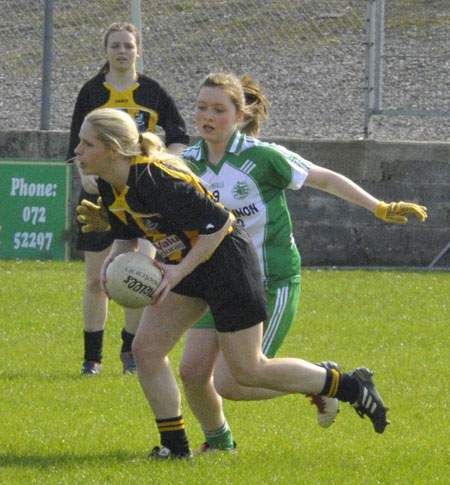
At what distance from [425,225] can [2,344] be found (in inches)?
227

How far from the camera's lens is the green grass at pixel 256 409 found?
5.30 meters

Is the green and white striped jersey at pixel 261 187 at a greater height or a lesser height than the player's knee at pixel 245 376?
greater

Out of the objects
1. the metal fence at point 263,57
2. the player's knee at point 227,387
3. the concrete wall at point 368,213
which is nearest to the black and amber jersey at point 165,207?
the player's knee at point 227,387

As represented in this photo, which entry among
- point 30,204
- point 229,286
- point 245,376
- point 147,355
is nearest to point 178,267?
point 229,286

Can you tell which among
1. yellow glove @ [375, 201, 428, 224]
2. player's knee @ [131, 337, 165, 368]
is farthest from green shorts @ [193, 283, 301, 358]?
player's knee @ [131, 337, 165, 368]

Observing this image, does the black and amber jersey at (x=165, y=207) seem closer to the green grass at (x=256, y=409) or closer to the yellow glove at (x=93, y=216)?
the yellow glove at (x=93, y=216)

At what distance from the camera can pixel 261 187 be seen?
5812 mm

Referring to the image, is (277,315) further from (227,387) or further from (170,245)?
(170,245)

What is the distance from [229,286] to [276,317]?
65 cm

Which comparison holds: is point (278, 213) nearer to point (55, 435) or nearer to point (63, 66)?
point (55, 435)

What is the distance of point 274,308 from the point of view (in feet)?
19.1

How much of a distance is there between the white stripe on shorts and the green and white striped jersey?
0.07m

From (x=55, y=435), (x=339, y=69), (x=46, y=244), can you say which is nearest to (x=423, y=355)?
(x=55, y=435)

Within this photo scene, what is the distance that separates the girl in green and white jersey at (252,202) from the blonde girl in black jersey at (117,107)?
2143mm
